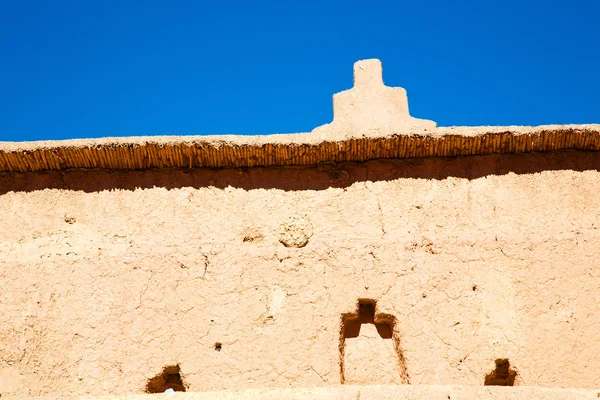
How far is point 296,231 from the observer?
5.15m

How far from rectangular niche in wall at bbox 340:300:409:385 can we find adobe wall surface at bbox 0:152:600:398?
0.01 m

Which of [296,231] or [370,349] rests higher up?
[296,231]

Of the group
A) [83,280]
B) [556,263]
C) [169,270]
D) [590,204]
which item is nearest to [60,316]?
[83,280]

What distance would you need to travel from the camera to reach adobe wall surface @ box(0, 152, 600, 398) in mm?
4699

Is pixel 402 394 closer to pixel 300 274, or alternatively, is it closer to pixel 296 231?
pixel 300 274

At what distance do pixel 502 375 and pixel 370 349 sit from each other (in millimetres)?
757

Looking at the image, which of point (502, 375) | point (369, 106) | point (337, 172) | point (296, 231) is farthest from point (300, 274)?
point (369, 106)

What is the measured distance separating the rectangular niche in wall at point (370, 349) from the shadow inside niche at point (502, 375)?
47 cm

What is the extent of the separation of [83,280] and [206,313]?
811 mm

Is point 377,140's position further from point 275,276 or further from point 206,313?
point 206,313

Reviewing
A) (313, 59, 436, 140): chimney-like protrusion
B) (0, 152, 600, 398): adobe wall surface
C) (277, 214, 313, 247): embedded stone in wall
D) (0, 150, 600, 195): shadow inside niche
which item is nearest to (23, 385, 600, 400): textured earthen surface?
(0, 152, 600, 398): adobe wall surface

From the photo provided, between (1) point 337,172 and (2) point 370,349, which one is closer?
(2) point 370,349

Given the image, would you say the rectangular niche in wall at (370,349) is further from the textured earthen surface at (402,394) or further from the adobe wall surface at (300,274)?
the textured earthen surface at (402,394)

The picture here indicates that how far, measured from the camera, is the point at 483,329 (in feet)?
15.5
